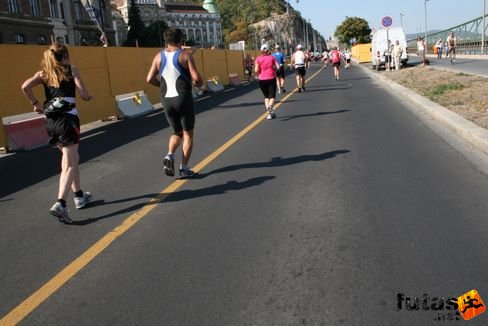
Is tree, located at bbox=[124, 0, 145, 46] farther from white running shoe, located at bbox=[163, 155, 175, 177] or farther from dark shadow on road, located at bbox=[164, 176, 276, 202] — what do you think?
dark shadow on road, located at bbox=[164, 176, 276, 202]

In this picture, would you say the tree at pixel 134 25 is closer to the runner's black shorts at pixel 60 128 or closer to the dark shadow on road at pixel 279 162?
the dark shadow on road at pixel 279 162

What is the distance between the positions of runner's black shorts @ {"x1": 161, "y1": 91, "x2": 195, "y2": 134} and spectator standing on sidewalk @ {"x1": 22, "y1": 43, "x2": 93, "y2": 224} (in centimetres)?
132

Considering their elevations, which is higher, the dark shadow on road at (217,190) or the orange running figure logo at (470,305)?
the dark shadow on road at (217,190)

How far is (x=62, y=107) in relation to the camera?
16.5 ft

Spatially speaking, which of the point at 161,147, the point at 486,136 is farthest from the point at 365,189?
the point at 161,147

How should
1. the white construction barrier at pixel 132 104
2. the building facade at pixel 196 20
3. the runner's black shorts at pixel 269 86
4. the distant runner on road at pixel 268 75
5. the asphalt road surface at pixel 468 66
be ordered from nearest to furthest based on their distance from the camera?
the distant runner on road at pixel 268 75 < the runner's black shorts at pixel 269 86 < the white construction barrier at pixel 132 104 < the asphalt road surface at pixel 468 66 < the building facade at pixel 196 20

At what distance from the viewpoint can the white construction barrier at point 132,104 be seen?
1488 cm

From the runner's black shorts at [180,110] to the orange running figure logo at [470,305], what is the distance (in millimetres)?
4118

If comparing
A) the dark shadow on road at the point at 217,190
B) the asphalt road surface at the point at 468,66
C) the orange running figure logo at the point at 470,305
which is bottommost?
the orange running figure logo at the point at 470,305

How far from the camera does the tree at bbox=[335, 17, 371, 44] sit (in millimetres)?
124669

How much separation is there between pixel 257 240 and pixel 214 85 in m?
21.3

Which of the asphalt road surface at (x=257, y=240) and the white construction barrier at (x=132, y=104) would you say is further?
the white construction barrier at (x=132, y=104)

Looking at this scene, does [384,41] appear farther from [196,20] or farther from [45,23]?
[196,20]

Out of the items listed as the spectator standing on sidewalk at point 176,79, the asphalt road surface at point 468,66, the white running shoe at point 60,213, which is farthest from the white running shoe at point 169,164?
the asphalt road surface at point 468,66
